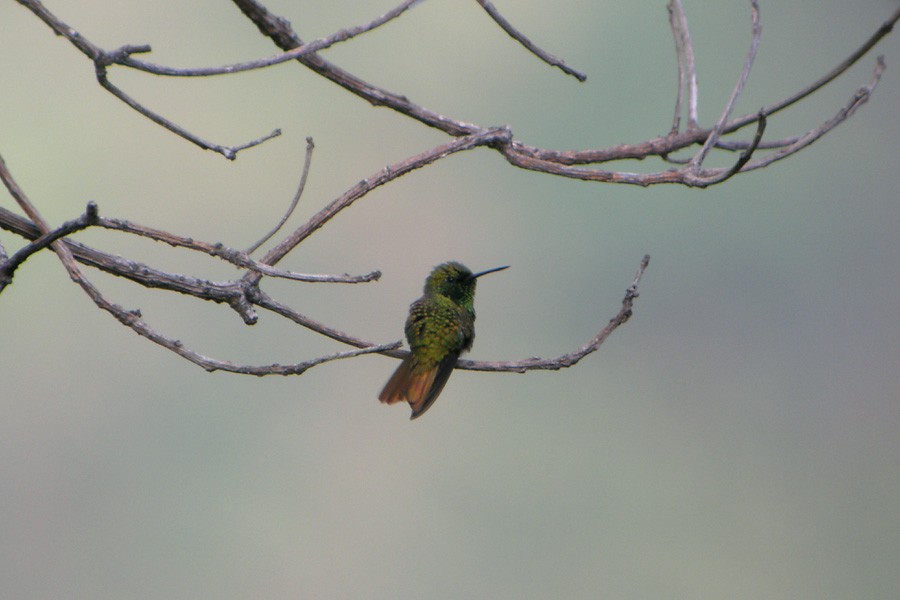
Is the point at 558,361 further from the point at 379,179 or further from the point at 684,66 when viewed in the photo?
the point at 684,66

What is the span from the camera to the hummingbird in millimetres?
2049

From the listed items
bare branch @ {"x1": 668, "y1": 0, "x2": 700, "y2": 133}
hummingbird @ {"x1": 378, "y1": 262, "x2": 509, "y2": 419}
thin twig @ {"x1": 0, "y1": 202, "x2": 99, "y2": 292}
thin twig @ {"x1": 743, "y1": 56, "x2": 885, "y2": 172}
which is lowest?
thin twig @ {"x1": 0, "y1": 202, "x2": 99, "y2": 292}

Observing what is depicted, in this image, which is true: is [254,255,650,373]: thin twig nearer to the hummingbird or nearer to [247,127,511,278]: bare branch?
[247,127,511,278]: bare branch

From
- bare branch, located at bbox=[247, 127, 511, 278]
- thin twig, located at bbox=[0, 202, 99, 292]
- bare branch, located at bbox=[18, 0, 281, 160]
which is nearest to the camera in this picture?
thin twig, located at bbox=[0, 202, 99, 292]

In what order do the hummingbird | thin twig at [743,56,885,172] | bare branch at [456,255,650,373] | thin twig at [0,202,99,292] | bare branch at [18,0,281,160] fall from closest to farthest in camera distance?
thin twig at [0,202,99,292], bare branch at [18,0,281,160], bare branch at [456,255,650,373], thin twig at [743,56,885,172], the hummingbird

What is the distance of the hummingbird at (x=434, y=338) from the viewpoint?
6.72ft

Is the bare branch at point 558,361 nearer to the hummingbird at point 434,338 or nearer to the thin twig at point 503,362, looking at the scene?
the thin twig at point 503,362

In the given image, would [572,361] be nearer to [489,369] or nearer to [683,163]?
[489,369]

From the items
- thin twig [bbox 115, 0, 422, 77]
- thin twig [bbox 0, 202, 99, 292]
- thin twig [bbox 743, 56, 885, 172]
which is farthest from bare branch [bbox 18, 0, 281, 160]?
thin twig [bbox 743, 56, 885, 172]

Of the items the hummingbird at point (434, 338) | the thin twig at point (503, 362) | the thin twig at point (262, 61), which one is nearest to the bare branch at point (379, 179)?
the thin twig at point (503, 362)

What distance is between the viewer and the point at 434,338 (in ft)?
7.05

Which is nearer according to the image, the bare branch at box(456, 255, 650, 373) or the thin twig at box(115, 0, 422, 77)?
the thin twig at box(115, 0, 422, 77)

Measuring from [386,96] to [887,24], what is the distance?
897 mm

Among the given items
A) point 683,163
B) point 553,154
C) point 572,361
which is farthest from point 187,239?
point 683,163
